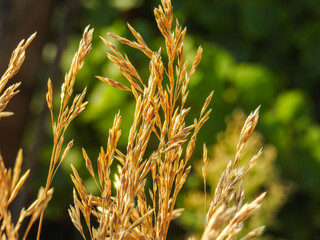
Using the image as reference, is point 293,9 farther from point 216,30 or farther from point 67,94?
point 67,94

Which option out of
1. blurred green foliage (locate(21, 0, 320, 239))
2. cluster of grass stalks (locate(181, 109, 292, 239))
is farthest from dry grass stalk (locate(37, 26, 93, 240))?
blurred green foliage (locate(21, 0, 320, 239))

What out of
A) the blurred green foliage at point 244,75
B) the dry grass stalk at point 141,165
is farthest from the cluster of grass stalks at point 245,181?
the dry grass stalk at point 141,165

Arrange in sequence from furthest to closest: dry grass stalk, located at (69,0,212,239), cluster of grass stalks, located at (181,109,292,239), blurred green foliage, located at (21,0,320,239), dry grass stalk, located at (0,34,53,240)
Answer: blurred green foliage, located at (21,0,320,239), cluster of grass stalks, located at (181,109,292,239), dry grass stalk, located at (69,0,212,239), dry grass stalk, located at (0,34,53,240)

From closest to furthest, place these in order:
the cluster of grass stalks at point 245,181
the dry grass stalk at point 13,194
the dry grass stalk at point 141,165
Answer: the dry grass stalk at point 13,194
the dry grass stalk at point 141,165
the cluster of grass stalks at point 245,181

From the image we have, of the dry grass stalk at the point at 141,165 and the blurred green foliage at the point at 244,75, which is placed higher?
the dry grass stalk at the point at 141,165

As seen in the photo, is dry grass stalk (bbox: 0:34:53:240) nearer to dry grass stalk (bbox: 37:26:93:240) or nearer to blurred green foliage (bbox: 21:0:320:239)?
dry grass stalk (bbox: 37:26:93:240)

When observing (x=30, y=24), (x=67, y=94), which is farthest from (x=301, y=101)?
(x=67, y=94)

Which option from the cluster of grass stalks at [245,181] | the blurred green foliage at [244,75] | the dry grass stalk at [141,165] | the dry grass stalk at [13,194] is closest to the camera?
the dry grass stalk at [13,194]

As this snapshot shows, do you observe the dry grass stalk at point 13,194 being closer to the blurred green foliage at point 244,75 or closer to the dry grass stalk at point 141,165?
the dry grass stalk at point 141,165

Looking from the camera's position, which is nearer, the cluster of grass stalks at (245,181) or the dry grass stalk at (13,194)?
the dry grass stalk at (13,194)
